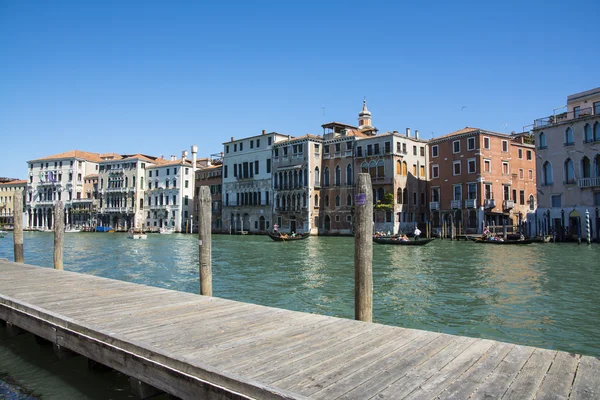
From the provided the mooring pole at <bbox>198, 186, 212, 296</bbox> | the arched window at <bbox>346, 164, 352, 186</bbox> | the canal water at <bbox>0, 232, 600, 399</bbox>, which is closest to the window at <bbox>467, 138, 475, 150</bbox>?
the arched window at <bbox>346, 164, 352, 186</bbox>

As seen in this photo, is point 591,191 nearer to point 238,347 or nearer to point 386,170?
point 386,170

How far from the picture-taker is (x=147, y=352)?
4059 mm

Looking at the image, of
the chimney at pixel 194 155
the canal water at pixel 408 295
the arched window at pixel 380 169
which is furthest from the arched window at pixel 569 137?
the chimney at pixel 194 155

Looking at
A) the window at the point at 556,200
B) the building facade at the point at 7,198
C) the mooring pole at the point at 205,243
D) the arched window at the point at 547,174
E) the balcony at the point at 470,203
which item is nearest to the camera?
the mooring pole at the point at 205,243

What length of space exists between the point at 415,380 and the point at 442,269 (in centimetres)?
1361

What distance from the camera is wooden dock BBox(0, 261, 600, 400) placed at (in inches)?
125

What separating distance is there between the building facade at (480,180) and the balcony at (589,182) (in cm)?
661

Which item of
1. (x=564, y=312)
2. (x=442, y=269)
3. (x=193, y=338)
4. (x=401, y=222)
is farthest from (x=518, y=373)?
(x=401, y=222)

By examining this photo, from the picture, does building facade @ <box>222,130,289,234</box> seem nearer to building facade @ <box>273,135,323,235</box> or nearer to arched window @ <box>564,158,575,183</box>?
building facade @ <box>273,135,323,235</box>

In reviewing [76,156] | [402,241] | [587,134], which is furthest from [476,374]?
[76,156]

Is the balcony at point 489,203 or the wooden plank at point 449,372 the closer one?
the wooden plank at point 449,372

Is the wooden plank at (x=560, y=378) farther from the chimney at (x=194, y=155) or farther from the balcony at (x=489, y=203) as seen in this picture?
the chimney at (x=194, y=155)

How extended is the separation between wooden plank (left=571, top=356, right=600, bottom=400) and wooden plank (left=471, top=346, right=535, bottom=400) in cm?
37

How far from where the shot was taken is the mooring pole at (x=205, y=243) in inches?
301
